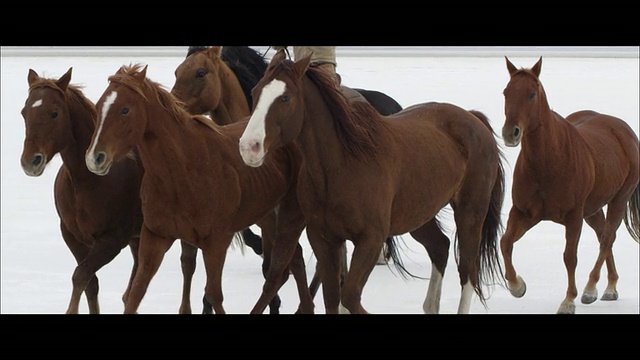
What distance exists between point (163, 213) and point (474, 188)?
1922 mm

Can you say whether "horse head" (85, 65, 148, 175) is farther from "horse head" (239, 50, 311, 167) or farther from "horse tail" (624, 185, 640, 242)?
"horse tail" (624, 185, 640, 242)

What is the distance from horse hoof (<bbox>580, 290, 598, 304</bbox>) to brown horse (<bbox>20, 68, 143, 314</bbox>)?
9.95 feet

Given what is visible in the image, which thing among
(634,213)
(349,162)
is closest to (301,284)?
(349,162)

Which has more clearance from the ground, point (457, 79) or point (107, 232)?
point (457, 79)

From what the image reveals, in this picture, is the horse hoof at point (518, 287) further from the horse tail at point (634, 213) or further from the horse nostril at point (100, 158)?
the horse nostril at point (100, 158)

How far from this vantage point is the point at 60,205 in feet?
19.8

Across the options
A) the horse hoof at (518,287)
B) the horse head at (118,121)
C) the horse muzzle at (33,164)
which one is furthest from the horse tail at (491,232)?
the horse muzzle at (33,164)

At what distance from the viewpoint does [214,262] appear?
18.3 ft

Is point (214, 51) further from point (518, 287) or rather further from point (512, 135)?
point (518, 287)

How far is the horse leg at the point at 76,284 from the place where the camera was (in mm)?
5895

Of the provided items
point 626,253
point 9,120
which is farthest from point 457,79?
point 626,253

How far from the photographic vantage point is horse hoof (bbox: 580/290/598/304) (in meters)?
7.34

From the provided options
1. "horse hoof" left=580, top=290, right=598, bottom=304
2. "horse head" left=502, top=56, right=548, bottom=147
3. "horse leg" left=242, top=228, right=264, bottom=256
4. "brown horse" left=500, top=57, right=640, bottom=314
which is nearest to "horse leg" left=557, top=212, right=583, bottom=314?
"brown horse" left=500, top=57, right=640, bottom=314

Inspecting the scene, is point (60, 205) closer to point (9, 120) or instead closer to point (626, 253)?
point (626, 253)
